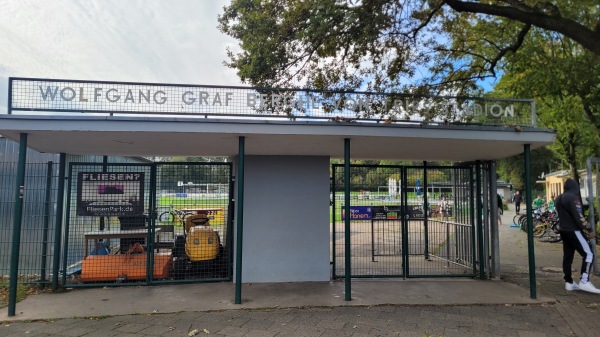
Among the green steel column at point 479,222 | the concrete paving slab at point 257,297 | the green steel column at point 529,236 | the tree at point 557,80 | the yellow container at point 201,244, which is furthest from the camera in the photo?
the tree at point 557,80

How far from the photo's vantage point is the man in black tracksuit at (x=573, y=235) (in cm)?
659

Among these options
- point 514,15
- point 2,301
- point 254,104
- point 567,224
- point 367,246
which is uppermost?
point 514,15

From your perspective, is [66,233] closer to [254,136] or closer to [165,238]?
[165,238]

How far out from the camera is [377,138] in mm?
5953

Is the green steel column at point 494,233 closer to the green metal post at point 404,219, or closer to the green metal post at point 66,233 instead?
the green metal post at point 404,219

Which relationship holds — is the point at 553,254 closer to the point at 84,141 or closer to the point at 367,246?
the point at 367,246

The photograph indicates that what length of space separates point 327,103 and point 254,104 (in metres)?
1.12

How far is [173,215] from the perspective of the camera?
23.9 feet

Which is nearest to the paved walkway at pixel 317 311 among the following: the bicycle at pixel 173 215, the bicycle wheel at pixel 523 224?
the bicycle at pixel 173 215

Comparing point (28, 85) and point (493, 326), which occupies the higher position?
point (28, 85)

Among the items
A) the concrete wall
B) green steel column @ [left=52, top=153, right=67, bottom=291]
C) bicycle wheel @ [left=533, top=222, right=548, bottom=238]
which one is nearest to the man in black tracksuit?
the concrete wall

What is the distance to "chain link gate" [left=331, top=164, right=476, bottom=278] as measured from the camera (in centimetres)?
771

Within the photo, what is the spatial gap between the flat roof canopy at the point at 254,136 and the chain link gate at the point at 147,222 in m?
0.46

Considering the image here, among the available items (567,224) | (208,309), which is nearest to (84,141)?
(208,309)
